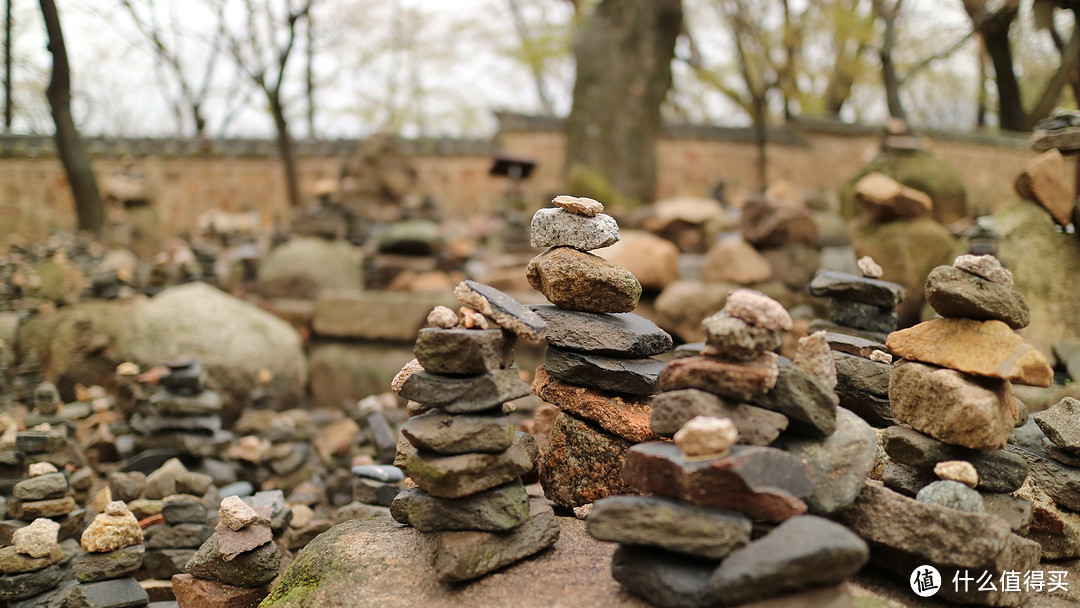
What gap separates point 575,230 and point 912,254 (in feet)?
13.6

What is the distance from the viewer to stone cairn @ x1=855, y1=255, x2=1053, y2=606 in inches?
100

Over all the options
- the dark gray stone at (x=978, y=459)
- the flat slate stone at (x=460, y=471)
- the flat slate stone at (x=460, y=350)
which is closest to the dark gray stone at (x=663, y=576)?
the flat slate stone at (x=460, y=471)

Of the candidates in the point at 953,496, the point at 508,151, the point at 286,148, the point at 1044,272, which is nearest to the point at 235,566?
the point at 953,496

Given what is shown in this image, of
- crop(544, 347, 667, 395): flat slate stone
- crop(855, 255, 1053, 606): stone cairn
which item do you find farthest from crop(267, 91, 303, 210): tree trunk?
crop(855, 255, 1053, 606): stone cairn

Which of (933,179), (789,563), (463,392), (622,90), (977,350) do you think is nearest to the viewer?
(789,563)

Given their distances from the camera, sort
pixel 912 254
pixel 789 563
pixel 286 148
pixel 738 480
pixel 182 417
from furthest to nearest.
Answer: pixel 286 148 < pixel 912 254 < pixel 182 417 < pixel 738 480 < pixel 789 563

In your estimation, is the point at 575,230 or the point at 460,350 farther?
the point at 575,230

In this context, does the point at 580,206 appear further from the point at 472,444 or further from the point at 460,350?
the point at 472,444

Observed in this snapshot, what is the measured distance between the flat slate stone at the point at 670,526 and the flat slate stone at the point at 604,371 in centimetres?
100

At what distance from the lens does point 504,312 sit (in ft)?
9.34

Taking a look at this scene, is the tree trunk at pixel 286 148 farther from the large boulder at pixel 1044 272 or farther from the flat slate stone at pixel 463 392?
the large boulder at pixel 1044 272

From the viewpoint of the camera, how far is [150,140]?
1419cm

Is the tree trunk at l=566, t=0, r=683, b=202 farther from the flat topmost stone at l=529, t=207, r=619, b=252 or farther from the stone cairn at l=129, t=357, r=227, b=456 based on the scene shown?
the flat topmost stone at l=529, t=207, r=619, b=252

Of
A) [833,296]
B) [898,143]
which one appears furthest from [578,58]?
[833,296]
